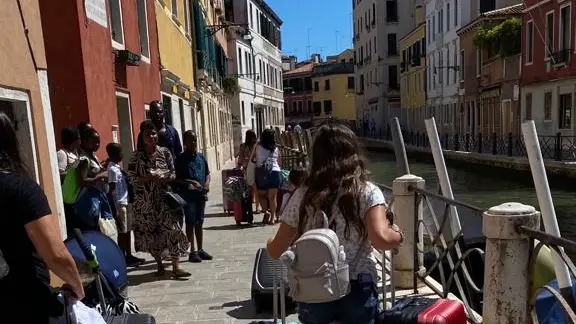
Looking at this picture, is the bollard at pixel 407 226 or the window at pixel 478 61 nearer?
the bollard at pixel 407 226

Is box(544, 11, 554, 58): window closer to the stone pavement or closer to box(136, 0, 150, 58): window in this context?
box(136, 0, 150, 58): window

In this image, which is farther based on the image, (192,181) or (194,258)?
(194,258)

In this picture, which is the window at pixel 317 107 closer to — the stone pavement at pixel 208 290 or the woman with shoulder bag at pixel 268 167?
the woman with shoulder bag at pixel 268 167

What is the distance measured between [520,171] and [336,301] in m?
20.0

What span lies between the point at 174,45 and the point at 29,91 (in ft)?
30.8

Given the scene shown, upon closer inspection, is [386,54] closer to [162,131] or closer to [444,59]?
[444,59]

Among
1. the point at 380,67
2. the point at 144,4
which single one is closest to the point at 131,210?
the point at 144,4

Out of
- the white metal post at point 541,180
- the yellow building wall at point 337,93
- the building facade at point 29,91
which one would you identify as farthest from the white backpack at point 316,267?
the yellow building wall at point 337,93

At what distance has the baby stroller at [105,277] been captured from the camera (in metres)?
2.81

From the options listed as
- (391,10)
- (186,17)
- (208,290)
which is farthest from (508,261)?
(391,10)

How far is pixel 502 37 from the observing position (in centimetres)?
2708

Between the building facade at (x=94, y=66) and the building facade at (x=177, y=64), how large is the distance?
9.17ft

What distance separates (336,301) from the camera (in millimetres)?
2305

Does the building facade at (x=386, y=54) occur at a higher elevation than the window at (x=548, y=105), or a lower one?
higher
